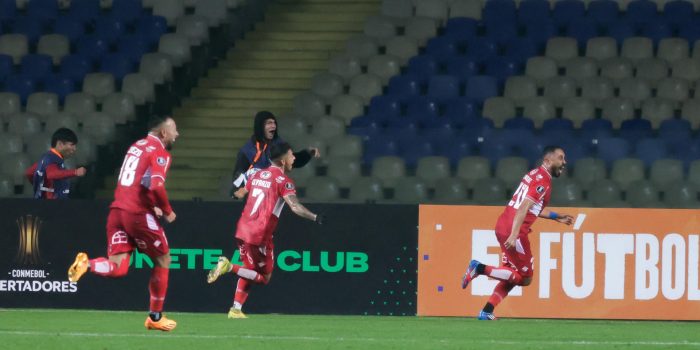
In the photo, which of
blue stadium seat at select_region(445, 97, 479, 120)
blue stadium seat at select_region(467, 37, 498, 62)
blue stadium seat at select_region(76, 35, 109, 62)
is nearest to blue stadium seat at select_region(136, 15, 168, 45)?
blue stadium seat at select_region(76, 35, 109, 62)

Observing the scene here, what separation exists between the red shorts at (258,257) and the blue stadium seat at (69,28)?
346 inches

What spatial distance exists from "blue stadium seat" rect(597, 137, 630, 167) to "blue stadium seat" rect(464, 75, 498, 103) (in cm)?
215

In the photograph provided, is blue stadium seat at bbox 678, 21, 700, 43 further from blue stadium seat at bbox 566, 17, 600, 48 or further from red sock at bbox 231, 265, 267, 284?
Answer: red sock at bbox 231, 265, 267, 284

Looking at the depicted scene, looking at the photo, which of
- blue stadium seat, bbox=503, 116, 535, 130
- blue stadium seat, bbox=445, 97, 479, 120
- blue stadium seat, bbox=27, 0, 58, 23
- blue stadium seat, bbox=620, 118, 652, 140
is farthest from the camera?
blue stadium seat, bbox=27, 0, 58, 23

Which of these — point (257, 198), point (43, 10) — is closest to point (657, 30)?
point (257, 198)

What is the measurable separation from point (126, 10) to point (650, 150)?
9127 millimetres

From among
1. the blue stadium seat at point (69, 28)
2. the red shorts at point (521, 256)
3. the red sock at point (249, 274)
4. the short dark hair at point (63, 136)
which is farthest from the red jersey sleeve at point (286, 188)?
the blue stadium seat at point (69, 28)

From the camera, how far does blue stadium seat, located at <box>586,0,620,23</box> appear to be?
69.1 feet

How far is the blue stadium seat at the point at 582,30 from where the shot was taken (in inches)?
815

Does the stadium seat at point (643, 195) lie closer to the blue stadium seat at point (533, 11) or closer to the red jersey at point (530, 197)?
the red jersey at point (530, 197)

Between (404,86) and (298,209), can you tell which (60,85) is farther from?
(298,209)

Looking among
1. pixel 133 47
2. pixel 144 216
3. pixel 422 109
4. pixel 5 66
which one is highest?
pixel 133 47

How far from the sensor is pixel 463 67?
65.9 feet

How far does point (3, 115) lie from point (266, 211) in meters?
7.33
